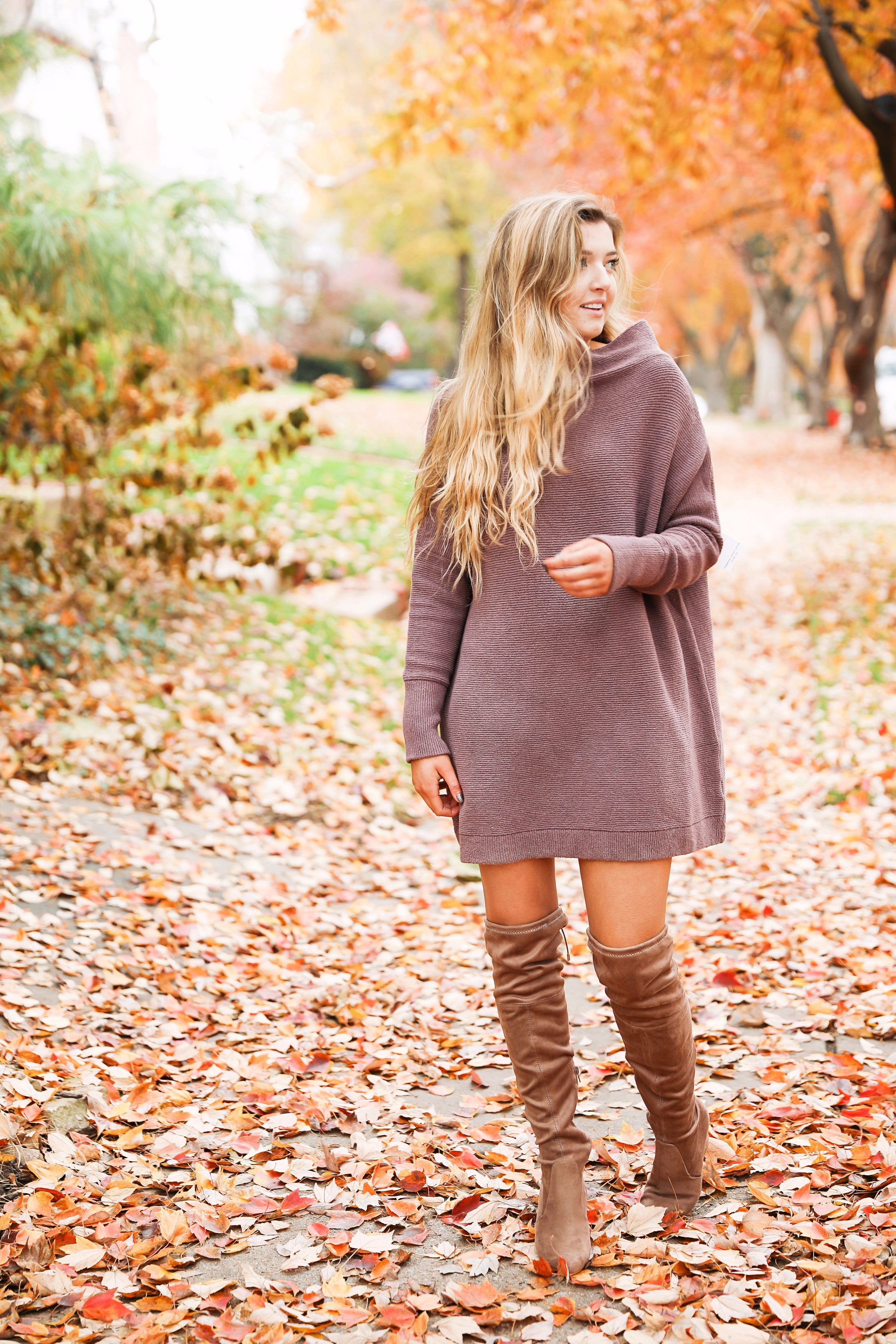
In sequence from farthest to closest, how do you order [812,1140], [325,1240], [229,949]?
[229,949], [812,1140], [325,1240]

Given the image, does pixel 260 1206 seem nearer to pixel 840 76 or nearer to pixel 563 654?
pixel 563 654

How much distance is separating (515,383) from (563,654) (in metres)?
0.52

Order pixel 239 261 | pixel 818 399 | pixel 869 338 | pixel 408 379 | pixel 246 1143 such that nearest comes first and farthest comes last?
pixel 246 1143 → pixel 239 261 → pixel 869 338 → pixel 818 399 → pixel 408 379

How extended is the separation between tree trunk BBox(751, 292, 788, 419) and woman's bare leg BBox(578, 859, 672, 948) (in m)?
31.2

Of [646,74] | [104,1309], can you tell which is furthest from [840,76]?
[104,1309]

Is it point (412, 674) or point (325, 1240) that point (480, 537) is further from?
point (325, 1240)

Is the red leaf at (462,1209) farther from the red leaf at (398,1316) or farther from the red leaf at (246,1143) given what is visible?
the red leaf at (246,1143)

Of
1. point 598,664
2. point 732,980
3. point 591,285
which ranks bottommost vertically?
point 732,980

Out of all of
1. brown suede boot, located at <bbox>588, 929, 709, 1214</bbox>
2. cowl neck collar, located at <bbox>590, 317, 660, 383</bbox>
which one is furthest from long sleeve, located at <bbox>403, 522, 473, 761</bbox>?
brown suede boot, located at <bbox>588, 929, 709, 1214</bbox>

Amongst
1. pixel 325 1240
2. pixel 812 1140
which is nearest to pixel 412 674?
pixel 325 1240

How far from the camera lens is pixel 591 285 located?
7.79 feet

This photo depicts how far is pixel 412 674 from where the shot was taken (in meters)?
2.49

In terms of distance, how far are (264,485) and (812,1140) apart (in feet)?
27.2

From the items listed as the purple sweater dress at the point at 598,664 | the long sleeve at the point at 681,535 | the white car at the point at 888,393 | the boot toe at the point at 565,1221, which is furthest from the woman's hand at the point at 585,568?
the white car at the point at 888,393
